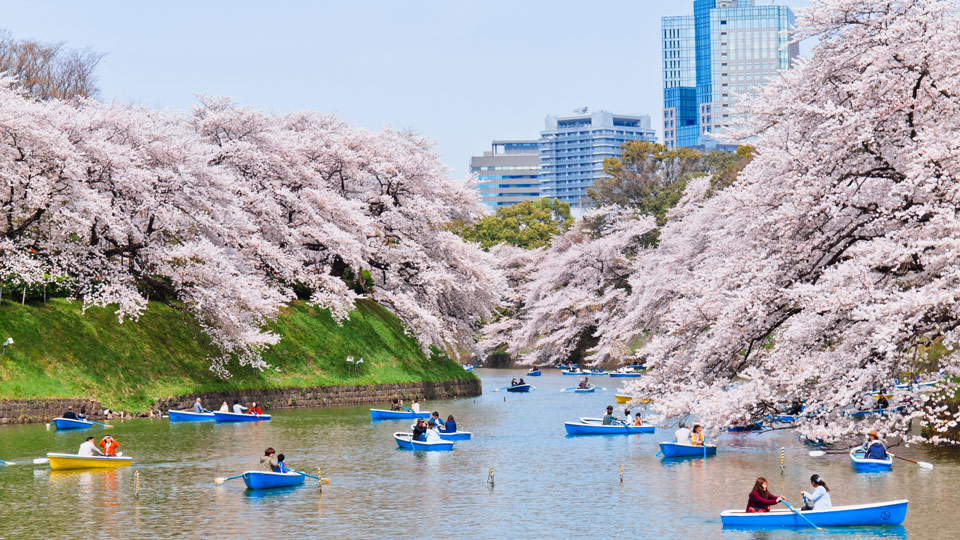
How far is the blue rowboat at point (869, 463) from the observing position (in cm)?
3002

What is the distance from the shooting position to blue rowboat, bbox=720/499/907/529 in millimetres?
23500

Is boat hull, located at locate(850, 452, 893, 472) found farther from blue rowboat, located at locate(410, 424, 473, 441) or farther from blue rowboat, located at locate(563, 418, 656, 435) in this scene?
blue rowboat, located at locate(410, 424, 473, 441)

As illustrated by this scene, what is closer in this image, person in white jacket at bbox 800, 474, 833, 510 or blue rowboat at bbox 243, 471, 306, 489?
person in white jacket at bbox 800, 474, 833, 510

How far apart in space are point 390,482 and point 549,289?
2747 inches

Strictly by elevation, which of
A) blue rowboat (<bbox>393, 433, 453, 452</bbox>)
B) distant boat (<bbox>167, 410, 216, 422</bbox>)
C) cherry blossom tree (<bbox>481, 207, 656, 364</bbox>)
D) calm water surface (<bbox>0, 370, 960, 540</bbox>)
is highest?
cherry blossom tree (<bbox>481, 207, 656, 364</bbox>)

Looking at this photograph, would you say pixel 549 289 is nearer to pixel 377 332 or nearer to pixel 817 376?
pixel 377 332

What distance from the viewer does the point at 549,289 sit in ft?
329

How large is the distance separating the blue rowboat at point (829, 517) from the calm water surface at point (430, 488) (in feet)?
0.68

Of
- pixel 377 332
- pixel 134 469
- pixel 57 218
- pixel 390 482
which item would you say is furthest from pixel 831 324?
pixel 377 332

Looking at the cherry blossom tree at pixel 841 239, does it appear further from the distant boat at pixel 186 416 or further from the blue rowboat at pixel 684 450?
the distant boat at pixel 186 416

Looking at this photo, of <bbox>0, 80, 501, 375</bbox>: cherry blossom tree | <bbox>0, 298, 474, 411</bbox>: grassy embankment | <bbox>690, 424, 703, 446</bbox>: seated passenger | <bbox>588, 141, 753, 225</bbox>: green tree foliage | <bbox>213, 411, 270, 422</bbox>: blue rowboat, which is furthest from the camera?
<bbox>588, 141, 753, 225</bbox>: green tree foliage

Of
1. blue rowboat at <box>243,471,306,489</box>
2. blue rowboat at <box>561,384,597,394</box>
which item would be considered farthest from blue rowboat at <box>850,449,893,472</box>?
blue rowboat at <box>561,384,597,394</box>

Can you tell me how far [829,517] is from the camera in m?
23.9

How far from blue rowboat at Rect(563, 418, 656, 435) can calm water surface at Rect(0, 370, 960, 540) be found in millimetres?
857
